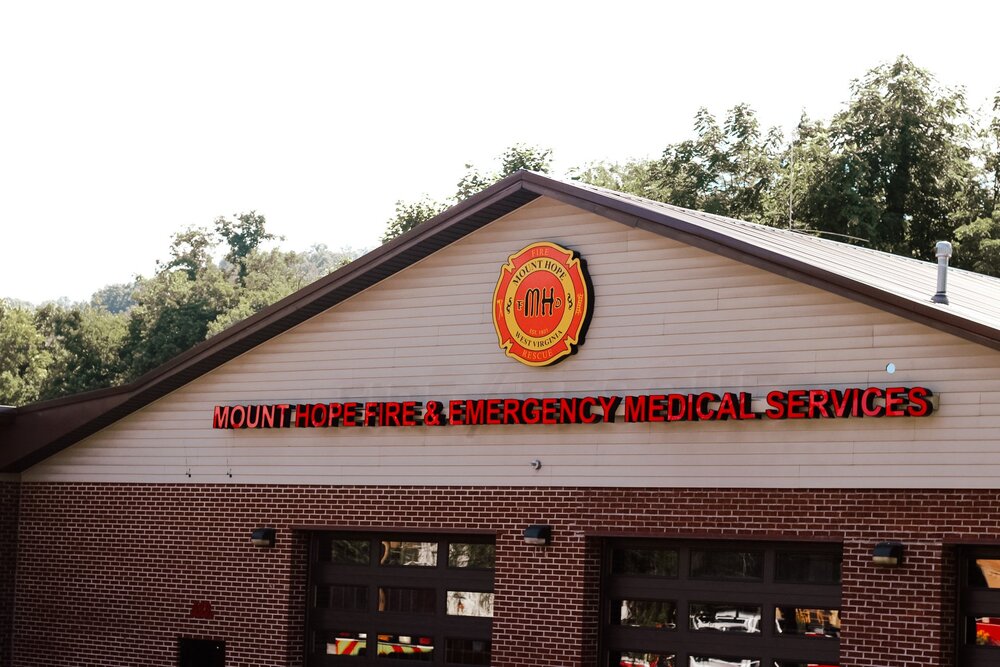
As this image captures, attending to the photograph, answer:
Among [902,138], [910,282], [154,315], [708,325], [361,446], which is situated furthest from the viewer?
[154,315]

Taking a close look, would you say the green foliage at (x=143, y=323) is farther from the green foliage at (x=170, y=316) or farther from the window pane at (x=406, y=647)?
the window pane at (x=406, y=647)

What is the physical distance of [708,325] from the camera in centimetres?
1820

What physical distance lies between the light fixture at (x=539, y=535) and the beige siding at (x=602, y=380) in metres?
0.65

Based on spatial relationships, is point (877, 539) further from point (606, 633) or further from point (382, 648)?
Answer: point (382, 648)

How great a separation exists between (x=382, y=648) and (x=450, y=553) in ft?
A: 6.04

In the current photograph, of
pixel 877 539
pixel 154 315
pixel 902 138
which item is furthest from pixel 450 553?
pixel 154 315

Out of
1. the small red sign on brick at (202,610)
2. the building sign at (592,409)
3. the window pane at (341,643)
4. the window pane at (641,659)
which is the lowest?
the window pane at (341,643)

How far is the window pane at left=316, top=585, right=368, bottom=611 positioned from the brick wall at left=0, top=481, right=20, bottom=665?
21.1 feet

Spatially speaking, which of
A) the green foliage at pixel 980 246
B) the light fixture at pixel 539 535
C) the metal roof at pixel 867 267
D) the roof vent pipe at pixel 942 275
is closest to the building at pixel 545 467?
the light fixture at pixel 539 535

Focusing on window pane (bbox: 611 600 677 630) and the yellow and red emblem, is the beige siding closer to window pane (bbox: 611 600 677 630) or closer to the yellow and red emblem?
the yellow and red emblem

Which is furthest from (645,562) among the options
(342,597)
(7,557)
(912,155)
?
(912,155)

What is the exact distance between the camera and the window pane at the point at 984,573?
52.8 ft

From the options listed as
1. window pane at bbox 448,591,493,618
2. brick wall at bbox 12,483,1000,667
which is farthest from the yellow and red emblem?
window pane at bbox 448,591,493,618

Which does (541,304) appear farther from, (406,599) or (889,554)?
(889,554)
